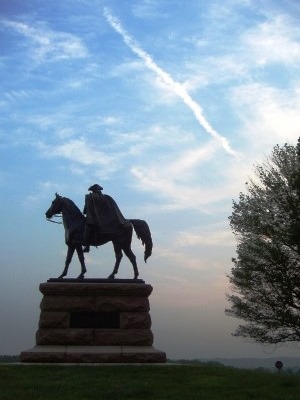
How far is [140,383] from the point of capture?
1380 centimetres

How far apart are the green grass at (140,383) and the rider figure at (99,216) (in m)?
5.07

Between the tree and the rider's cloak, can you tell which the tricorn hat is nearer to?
the rider's cloak

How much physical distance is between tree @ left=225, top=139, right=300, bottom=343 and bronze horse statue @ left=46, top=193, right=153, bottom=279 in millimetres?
7467

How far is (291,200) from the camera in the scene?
26828mm

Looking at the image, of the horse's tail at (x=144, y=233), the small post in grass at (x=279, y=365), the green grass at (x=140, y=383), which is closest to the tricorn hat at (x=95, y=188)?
the horse's tail at (x=144, y=233)

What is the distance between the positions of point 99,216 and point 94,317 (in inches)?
131

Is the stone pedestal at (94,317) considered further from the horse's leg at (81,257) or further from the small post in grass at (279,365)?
the small post in grass at (279,365)

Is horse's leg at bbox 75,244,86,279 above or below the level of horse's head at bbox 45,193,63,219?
below

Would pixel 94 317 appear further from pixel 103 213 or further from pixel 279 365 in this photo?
pixel 279 365

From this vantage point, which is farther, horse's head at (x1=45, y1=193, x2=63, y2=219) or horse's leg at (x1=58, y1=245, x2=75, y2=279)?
horse's head at (x1=45, y1=193, x2=63, y2=219)

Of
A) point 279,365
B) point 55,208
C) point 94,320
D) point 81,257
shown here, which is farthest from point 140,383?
point 279,365

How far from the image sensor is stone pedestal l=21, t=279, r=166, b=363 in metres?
18.7

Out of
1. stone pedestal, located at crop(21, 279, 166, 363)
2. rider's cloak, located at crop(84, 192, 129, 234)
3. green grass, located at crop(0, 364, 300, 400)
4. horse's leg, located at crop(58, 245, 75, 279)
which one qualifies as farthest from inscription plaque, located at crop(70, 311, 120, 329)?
rider's cloak, located at crop(84, 192, 129, 234)

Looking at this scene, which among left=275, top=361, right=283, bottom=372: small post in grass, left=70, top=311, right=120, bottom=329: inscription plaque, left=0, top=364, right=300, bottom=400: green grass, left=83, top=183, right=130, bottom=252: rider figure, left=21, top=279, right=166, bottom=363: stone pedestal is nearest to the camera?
left=0, top=364, right=300, bottom=400: green grass
